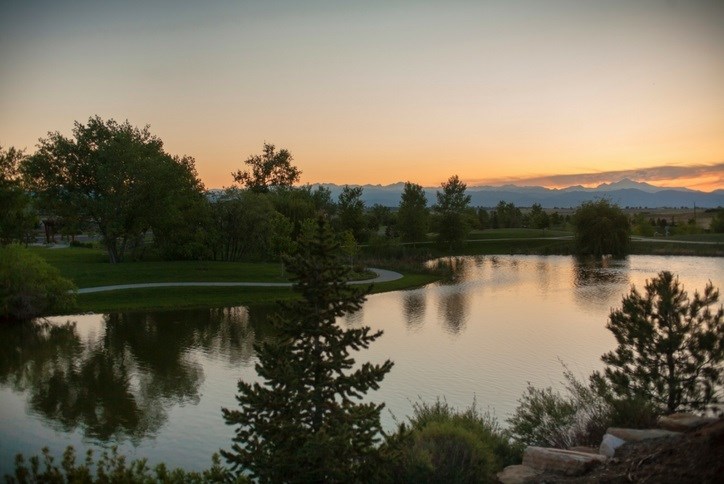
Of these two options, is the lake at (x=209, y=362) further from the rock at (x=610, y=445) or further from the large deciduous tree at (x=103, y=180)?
the large deciduous tree at (x=103, y=180)

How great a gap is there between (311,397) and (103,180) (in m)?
37.5

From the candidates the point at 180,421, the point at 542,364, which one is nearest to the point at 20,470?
the point at 180,421

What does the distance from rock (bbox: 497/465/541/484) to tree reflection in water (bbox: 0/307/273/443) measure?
760 centimetres

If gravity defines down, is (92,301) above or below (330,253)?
below

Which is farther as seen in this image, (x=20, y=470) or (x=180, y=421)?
(x=180, y=421)

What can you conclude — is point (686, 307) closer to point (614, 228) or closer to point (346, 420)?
point (346, 420)

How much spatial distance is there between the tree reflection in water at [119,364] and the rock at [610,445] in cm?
883

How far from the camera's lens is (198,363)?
18.1 m

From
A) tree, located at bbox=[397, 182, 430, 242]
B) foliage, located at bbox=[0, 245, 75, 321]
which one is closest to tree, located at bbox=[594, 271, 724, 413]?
foliage, located at bbox=[0, 245, 75, 321]

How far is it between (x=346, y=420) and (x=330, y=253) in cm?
213

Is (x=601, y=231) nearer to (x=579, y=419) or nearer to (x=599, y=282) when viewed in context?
(x=599, y=282)

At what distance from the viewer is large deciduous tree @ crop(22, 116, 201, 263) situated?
133ft

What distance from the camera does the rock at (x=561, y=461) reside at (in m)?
7.79

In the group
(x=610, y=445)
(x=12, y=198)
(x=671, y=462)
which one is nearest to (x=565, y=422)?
(x=610, y=445)
